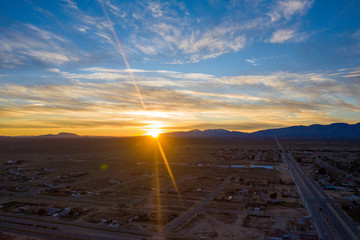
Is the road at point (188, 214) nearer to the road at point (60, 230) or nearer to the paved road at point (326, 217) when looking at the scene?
the road at point (60, 230)

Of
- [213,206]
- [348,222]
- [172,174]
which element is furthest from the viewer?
[172,174]

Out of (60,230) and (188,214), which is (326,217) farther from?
(60,230)

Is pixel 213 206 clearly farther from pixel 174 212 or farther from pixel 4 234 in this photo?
pixel 4 234

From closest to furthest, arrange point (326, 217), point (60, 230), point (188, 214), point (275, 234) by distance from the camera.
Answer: point (275, 234)
point (60, 230)
point (326, 217)
point (188, 214)

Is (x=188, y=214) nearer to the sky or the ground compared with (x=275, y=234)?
nearer to the sky

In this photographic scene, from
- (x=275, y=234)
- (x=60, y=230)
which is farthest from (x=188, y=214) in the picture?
(x=60, y=230)

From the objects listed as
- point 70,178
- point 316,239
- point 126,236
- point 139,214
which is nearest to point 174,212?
point 139,214

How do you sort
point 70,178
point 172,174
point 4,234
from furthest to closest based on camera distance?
1. point 172,174
2. point 70,178
3. point 4,234

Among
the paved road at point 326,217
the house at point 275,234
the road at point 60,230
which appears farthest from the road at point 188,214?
the paved road at point 326,217
